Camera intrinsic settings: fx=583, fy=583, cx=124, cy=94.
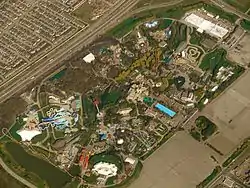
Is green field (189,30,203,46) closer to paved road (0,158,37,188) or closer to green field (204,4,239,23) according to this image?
green field (204,4,239,23)

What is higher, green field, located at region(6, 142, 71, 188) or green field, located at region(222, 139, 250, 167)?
green field, located at region(6, 142, 71, 188)

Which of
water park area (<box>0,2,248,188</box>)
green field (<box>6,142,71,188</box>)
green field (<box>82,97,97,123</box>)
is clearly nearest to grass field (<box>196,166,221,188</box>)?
water park area (<box>0,2,248,188</box>)

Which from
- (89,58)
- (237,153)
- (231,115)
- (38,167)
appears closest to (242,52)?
(231,115)

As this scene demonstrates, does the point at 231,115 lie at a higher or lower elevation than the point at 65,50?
lower

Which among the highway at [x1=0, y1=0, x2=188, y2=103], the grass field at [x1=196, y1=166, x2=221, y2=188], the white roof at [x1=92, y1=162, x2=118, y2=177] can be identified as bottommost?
the grass field at [x1=196, y1=166, x2=221, y2=188]

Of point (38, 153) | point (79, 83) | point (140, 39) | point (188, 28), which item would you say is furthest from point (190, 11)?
point (38, 153)

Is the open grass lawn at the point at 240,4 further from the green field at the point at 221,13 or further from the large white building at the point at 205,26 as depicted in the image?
the large white building at the point at 205,26

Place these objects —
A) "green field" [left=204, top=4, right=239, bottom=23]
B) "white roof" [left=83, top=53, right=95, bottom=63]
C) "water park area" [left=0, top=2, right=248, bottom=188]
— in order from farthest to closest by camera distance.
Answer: "green field" [left=204, top=4, right=239, bottom=23]
"white roof" [left=83, top=53, right=95, bottom=63]
"water park area" [left=0, top=2, right=248, bottom=188]

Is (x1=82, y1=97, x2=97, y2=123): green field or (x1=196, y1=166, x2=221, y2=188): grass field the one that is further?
(x1=82, y1=97, x2=97, y2=123): green field

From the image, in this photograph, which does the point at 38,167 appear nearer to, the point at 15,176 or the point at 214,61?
the point at 15,176
